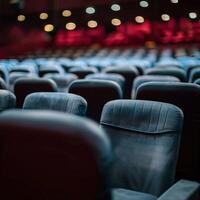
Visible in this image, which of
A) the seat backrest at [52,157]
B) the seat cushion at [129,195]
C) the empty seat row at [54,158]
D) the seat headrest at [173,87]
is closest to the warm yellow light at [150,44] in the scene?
the seat headrest at [173,87]

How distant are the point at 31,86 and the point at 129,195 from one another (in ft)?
6.95

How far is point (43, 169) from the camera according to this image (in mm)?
1409

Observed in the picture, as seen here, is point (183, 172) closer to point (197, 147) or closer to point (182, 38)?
point (197, 147)

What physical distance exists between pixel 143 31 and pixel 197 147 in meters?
15.1

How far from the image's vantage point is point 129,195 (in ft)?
7.06

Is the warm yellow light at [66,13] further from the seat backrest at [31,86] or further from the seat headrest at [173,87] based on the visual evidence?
the seat headrest at [173,87]

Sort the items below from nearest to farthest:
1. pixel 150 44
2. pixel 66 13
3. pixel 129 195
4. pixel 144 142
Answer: pixel 129 195
pixel 144 142
pixel 66 13
pixel 150 44

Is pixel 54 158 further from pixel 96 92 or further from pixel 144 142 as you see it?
pixel 96 92

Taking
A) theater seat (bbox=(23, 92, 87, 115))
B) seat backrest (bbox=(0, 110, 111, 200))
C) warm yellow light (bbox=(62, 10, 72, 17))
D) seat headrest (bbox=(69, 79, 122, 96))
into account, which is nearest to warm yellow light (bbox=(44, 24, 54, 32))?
warm yellow light (bbox=(62, 10, 72, 17))

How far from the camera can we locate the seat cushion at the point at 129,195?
2107 millimetres

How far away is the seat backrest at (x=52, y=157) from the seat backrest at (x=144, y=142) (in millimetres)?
920

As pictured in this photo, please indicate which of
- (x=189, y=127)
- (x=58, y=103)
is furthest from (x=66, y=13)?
(x=58, y=103)

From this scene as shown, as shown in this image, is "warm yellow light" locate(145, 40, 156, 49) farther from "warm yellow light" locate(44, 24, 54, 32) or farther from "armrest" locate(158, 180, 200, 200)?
"armrest" locate(158, 180, 200, 200)

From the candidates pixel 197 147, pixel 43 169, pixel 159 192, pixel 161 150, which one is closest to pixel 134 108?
pixel 161 150
